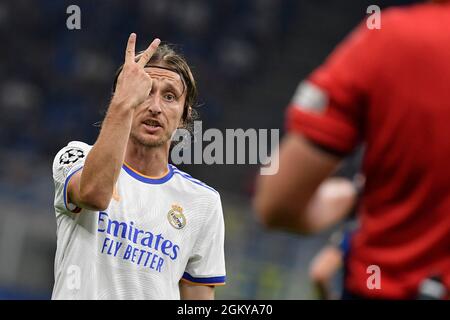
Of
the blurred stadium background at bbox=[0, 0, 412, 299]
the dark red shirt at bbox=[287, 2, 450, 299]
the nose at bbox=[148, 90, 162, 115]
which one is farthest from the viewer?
the blurred stadium background at bbox=[0, 0, 412, 299]

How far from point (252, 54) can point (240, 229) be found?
7038 millimetres

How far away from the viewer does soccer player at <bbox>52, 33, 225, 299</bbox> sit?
9.26ft

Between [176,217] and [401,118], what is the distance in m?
1.84

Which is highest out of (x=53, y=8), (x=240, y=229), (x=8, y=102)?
(x=53, y=8)

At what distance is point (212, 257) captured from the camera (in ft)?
11.5

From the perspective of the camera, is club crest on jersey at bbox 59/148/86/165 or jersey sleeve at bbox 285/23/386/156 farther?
club crest on jersey at bbox 59/148/86/165

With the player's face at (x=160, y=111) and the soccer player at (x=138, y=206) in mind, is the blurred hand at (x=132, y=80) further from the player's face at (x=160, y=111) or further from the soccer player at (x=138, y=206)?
the player's face at (x=160, y=111)

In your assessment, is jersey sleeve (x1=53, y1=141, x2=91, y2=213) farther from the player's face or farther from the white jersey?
the player's face

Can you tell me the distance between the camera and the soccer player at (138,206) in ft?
9.26

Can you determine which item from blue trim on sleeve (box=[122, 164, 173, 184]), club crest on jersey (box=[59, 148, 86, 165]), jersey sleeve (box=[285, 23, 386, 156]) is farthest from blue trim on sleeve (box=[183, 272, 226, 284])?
jersey sleeve (box=[285, 23, 386, 156])

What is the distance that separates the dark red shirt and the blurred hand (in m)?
1.13

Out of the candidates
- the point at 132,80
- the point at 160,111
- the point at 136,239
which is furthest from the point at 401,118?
the point at 160,111

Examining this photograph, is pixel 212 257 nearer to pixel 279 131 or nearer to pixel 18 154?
pixel 18 154
